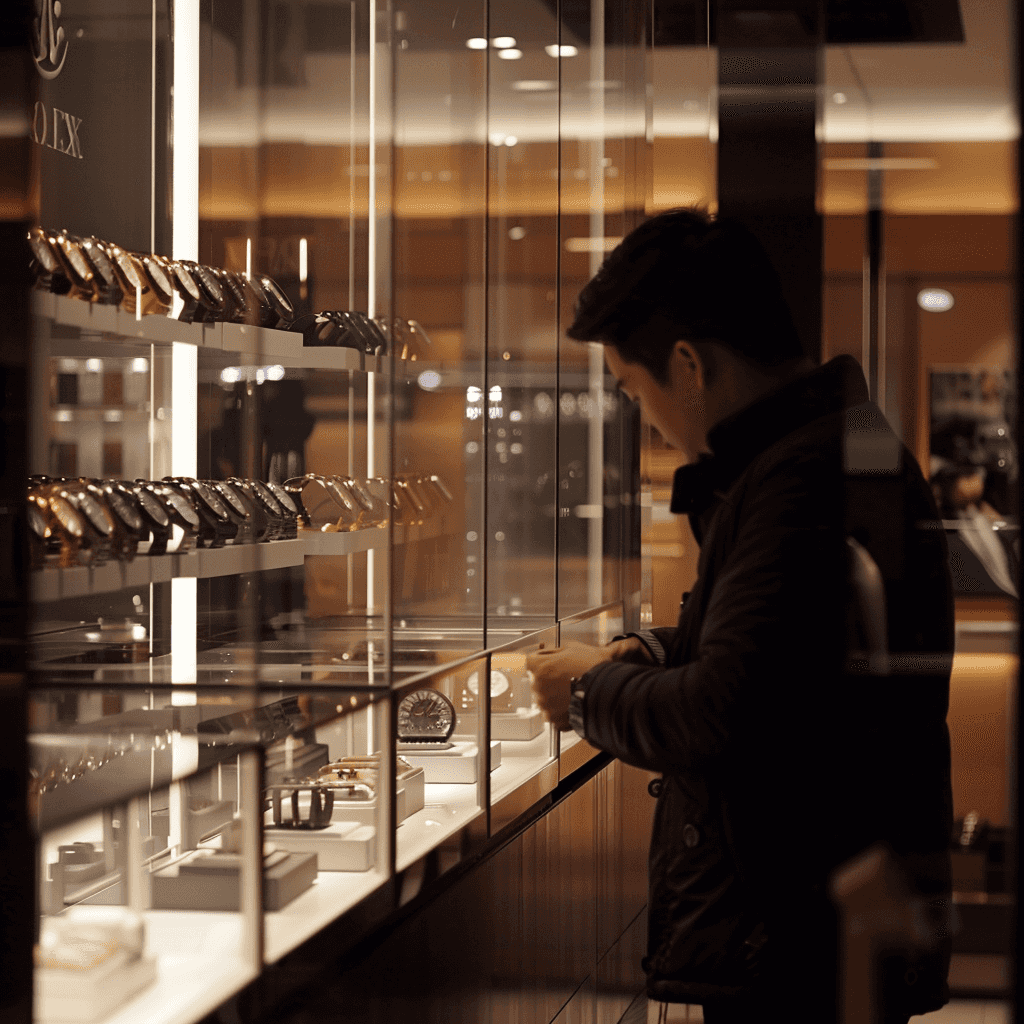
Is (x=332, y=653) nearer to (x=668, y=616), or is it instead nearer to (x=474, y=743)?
(x=474, y=743)

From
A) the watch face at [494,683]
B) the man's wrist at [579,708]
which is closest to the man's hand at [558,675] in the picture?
the man's wrist at [579,708]

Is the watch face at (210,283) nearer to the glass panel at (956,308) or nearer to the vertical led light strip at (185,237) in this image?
the vertical led light strip at (185,237)

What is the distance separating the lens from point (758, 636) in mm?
1609

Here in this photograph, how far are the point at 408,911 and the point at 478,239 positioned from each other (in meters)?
1.18

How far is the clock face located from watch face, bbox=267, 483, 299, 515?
348 millimetres

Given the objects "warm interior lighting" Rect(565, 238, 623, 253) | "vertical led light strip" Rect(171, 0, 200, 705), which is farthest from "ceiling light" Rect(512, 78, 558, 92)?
"vertical led light strip" Rect(171, 0, 200, 705)

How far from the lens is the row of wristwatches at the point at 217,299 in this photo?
6.60 feet

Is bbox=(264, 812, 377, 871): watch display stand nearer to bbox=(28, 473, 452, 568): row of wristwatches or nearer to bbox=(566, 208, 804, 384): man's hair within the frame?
bbox=(28, 473, 452, 568): row of wristwatches

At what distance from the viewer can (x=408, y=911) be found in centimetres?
214

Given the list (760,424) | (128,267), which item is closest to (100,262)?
(128,267)

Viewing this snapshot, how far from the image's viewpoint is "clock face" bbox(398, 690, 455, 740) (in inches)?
87.4

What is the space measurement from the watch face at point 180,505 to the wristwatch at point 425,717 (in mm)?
402

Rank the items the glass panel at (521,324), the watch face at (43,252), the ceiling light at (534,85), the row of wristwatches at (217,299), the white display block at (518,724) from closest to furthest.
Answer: the watch face at (43,252) < the row of wristwatches at (217,299) < the white display block at (518,724) < the glass panel at (521,324) < the ceiling light at (534,85)

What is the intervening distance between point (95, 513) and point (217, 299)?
1.43 feet
